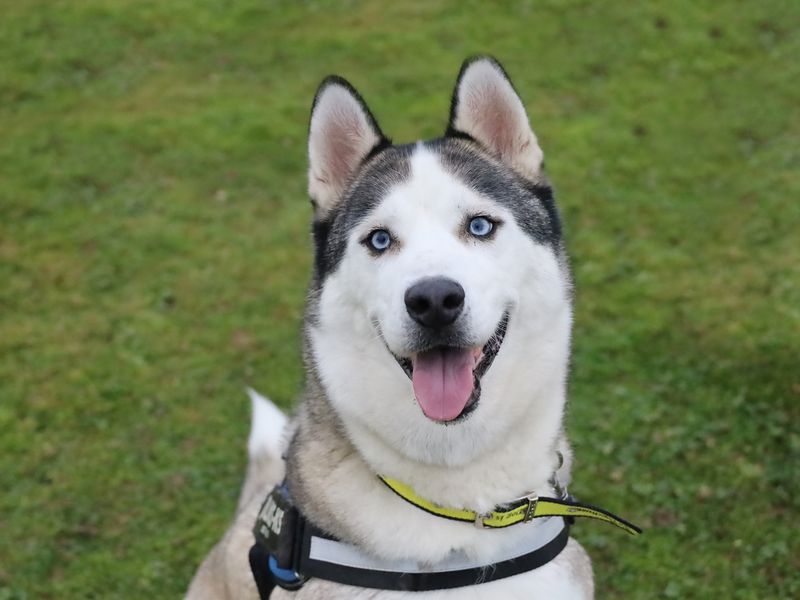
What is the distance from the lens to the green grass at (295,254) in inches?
201

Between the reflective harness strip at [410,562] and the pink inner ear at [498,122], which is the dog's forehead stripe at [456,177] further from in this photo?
the reflective harness strip at [410,562]

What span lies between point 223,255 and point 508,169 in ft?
18.0

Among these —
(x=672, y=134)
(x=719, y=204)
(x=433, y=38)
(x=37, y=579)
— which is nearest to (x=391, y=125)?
(x=433, y=38)

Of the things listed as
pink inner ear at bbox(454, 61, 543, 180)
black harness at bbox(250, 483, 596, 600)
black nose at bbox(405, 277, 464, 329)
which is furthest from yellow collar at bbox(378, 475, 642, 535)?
pink inner ear at bbox(454, 61, 543, 180)

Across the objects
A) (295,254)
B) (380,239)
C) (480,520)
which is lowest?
(295,254)

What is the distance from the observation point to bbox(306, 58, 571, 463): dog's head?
2662mm

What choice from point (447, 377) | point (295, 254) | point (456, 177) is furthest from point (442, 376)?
point (295, 254)

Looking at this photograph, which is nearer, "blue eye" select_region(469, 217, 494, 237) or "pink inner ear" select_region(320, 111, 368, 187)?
"blue eye" select_region(469, 217, 494, 237)

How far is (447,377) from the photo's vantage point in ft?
8.95

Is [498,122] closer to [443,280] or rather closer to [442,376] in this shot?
[443,280]

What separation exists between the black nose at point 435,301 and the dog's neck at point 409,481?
23.0 inches

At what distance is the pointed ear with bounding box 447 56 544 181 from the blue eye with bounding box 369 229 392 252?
2.13 ft

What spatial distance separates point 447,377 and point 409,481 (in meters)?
0.43

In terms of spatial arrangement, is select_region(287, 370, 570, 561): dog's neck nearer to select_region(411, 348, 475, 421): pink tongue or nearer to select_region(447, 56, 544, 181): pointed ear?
select_region(411, 348, 475, 421): pink tongue
